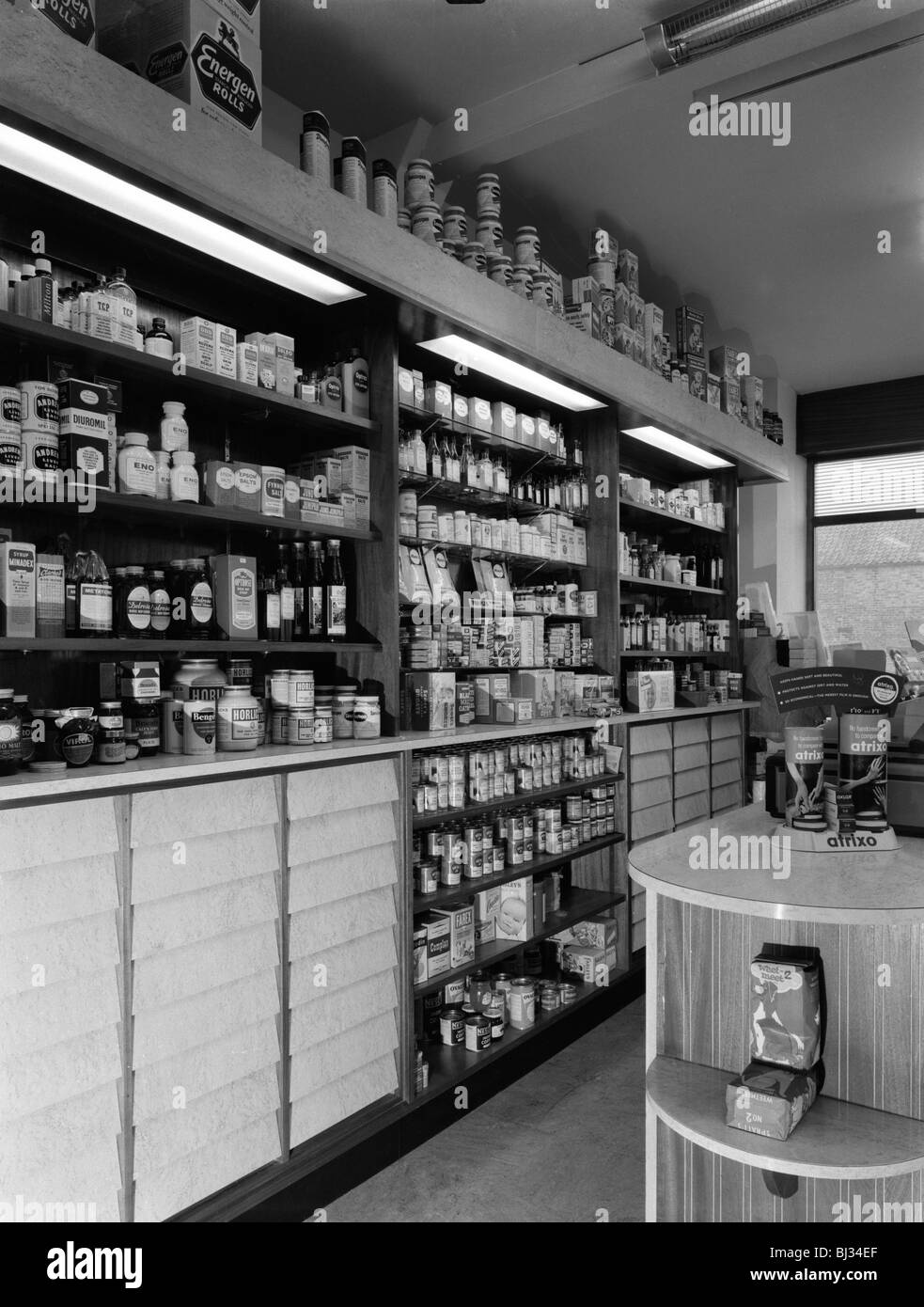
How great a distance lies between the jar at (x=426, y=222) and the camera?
3109 mm

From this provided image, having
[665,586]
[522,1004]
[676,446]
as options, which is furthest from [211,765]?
[676,446]

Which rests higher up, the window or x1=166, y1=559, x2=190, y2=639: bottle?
the window

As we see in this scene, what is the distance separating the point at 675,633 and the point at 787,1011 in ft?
11.4

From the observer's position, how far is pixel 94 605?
2.29 m

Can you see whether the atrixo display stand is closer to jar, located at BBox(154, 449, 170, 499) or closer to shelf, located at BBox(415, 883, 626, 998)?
shelf, located at BBox(415, 883, 626, 998)

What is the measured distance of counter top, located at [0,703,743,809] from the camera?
1.95m

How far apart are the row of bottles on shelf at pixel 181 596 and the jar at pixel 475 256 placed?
1.20 metres

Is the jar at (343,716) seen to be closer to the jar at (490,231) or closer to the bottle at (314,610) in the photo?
the bottle at (314,610)

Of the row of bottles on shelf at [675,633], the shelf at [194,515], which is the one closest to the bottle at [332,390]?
the shelf at [194,515]

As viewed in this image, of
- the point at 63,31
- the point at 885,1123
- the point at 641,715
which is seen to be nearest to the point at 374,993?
the point at 885,1123

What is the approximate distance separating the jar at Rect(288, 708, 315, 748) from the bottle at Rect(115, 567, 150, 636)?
52 cm

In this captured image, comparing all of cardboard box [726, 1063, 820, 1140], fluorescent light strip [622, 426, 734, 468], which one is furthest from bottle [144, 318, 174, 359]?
fluorescent light strip [622, 426, 734, 468]

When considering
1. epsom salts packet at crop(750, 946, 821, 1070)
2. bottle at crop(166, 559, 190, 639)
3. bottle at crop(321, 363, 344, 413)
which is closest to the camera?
epsom salts packet at crop(750, 946, 821, 1070)

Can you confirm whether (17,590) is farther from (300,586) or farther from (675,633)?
(675,633)
